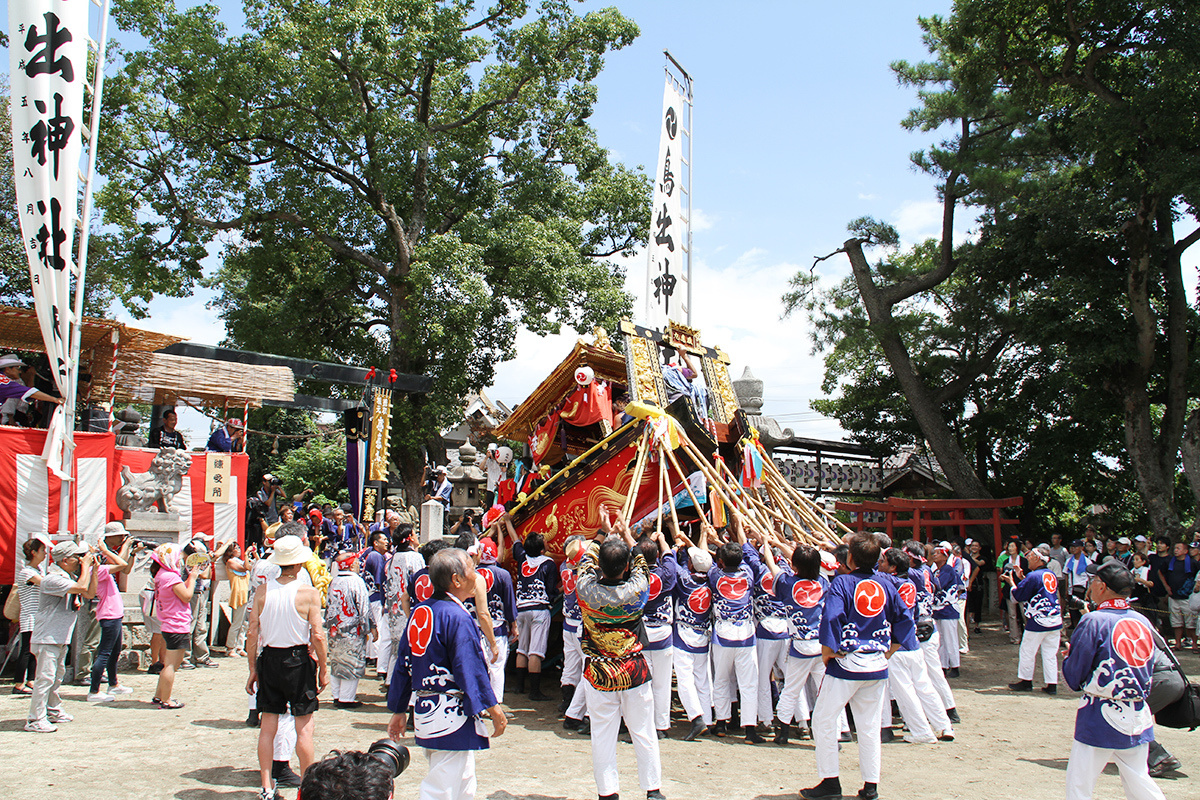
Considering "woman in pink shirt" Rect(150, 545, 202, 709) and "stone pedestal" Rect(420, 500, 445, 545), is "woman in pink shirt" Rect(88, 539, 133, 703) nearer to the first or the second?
"woman in pink shirt" Rect(150, 545, 202, 709)

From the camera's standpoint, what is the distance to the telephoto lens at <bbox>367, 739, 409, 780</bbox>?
189cm

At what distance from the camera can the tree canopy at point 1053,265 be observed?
1239 cm

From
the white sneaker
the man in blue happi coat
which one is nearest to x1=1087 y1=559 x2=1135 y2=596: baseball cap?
the white sneaker

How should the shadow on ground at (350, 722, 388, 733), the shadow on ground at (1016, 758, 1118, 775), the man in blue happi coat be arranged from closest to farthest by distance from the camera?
the man in blue happi coat < the shadow on ground at (1016, 758, 1118, 775) < the shadow on ground at (350, 722, 388, 733)

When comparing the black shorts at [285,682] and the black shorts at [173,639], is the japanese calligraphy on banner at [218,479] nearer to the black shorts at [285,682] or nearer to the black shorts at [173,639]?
the black shorts at [173,639]

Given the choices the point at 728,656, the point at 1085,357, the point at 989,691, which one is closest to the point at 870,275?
the point at 1085,357

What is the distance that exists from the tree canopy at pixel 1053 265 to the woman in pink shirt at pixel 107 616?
13.6m

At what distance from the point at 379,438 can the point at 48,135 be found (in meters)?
6.82

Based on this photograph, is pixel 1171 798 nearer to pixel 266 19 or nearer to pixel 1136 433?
pixel 1136 433

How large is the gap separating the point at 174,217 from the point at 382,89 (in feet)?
16.9

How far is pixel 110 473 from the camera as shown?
8.91 meters

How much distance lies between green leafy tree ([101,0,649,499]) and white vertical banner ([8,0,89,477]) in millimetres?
8548

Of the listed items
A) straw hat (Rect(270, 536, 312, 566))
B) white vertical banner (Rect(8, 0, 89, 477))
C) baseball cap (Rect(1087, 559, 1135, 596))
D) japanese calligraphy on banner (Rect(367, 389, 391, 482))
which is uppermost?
white vertical banner (Rect(8, 0, 89, 477))

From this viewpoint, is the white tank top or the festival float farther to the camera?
the festival float
